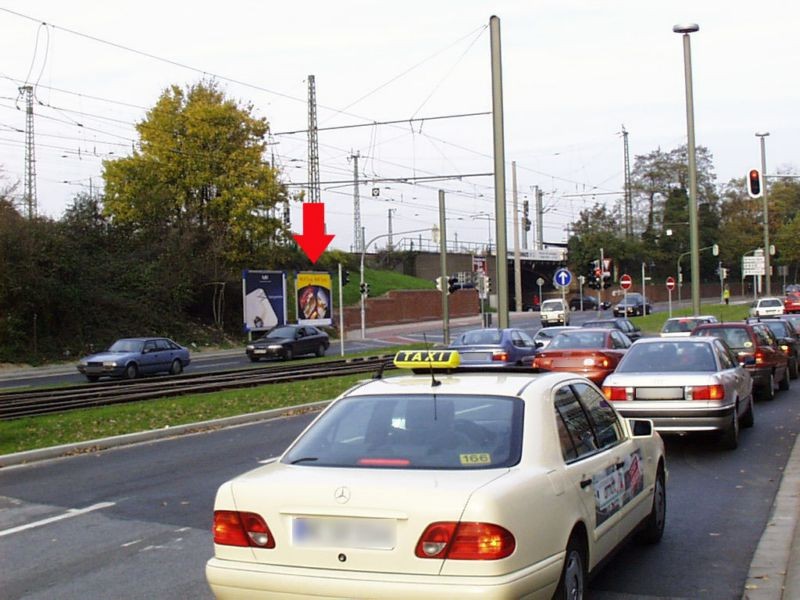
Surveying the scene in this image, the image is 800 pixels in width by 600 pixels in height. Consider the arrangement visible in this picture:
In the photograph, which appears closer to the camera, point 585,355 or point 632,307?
point 585,355

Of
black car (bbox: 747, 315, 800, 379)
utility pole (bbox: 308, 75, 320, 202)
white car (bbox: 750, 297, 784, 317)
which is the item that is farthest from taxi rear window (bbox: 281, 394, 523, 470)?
utility pole (bbox: 308, 75, 320, 202)

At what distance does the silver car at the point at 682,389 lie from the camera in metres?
11.5

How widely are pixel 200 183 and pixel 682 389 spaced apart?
4293 cm

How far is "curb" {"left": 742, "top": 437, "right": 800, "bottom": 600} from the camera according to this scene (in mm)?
6113

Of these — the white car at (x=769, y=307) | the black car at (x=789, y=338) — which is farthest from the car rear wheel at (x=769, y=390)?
the white car at (x=769, y=307)

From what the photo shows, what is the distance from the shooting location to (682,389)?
1162 centimetres

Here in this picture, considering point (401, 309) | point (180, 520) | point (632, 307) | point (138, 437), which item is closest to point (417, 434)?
point (180, 520)

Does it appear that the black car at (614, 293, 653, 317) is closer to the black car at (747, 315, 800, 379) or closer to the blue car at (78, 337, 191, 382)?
the blue car at (78, 337, 191, 382)

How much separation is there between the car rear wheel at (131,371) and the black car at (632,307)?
134 ft

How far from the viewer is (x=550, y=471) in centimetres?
491

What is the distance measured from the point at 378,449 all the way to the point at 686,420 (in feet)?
24.5

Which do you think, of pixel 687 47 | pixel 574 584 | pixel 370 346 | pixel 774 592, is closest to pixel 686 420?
pixel 774 592

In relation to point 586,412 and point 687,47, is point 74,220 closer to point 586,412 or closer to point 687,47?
point 687,47

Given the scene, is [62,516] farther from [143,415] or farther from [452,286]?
[452,286]
